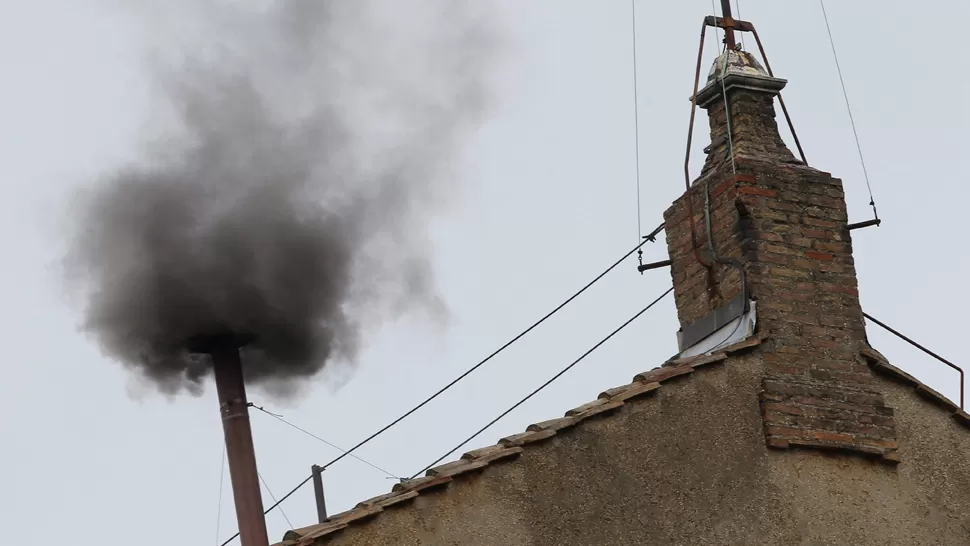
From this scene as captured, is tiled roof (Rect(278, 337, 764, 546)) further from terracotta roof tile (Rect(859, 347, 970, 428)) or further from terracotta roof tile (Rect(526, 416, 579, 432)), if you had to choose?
terracotta roof tile (Rect(859, 347, 970, 428))

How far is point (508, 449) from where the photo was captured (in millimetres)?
9078

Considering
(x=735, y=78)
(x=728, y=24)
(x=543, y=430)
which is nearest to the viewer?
(x=543, y=430)

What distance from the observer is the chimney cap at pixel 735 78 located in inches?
442

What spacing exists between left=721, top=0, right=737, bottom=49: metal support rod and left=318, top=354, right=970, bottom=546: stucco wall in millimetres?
2535

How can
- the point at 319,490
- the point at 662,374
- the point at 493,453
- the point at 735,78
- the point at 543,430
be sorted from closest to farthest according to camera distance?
the point at 493,453, the point at 543,430, the point at 662,374, the point at 735,78, the point at 319,490

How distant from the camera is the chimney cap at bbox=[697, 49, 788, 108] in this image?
36.8 ft

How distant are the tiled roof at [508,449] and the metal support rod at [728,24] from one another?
2411 mm

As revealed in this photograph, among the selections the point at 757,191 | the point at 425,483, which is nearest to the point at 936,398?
the point at 757,191

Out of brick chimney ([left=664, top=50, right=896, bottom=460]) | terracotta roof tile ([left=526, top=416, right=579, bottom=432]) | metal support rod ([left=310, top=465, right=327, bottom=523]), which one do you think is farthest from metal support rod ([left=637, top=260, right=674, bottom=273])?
metal support rod ([left=310, top=465, right=327, bottom=523])

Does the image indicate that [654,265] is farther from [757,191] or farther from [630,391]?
[630,391]

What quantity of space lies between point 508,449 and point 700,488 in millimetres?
1130

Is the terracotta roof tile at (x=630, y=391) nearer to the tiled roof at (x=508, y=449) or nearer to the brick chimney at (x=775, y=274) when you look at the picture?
the tiled roof at (x=508, y=449)

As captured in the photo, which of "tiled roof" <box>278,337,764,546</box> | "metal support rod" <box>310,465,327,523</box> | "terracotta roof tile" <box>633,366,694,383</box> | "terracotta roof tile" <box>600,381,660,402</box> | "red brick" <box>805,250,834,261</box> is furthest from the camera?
"metal support rod" <box>310,465,327,523</box>

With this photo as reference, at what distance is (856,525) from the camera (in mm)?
9812
